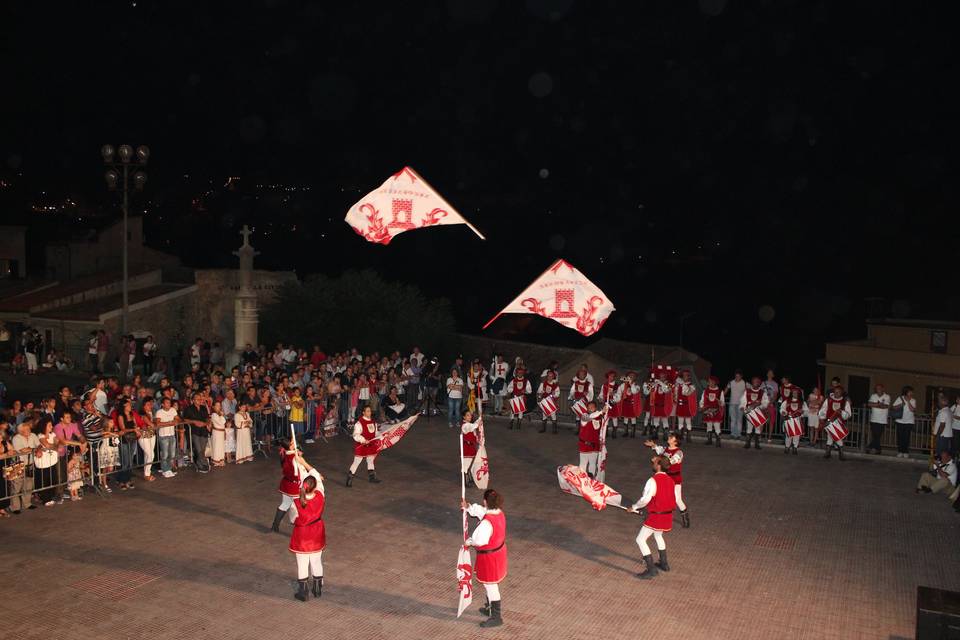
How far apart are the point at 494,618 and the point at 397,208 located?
774cm

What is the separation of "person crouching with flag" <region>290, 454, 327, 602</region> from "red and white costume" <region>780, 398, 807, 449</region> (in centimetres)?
1258

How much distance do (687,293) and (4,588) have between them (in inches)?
4111

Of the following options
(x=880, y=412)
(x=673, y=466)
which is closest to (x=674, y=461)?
(x=673, y=466)

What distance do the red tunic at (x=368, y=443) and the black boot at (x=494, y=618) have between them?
5.95 meters

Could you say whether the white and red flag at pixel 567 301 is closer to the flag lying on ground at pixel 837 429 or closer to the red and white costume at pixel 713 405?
the red and white costume at pixel 713 405

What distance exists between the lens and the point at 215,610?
1027 centimetres

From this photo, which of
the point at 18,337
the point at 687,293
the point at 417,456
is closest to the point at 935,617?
the point at 417,456

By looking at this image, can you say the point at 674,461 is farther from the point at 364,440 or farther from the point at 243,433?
the point at 243,433

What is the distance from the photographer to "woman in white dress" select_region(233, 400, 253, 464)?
17281mm

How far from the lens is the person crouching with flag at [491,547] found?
9977 millimetres

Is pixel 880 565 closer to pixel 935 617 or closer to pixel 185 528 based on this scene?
pixel 935 617

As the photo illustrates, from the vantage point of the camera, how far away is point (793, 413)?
757 inches

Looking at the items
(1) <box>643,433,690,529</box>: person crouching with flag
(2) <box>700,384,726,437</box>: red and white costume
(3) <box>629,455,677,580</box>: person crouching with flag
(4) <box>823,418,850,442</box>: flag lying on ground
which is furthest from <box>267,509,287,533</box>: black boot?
(4) <box>823,418,850,442</box>: flag lying on ground

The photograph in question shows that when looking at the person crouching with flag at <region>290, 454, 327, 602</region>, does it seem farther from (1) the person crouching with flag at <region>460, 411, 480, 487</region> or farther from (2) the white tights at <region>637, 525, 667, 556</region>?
(1) the person crouching with flag at <region>460, 411, 480, 487</region>
